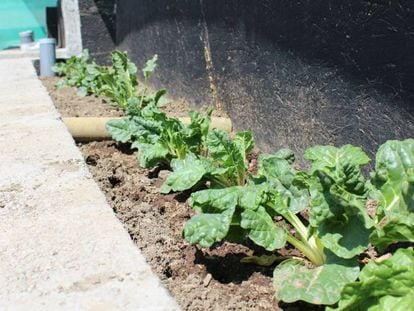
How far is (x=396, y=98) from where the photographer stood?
2355 mm

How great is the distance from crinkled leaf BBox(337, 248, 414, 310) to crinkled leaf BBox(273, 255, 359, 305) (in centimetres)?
10

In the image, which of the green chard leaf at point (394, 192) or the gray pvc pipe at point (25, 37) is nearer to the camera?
the green chard leaf at point (394, 192)

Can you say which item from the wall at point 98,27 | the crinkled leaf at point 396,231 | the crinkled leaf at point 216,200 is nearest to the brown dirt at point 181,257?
the crinkled leaf at point 216,200

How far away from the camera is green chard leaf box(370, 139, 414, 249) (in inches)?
71.1

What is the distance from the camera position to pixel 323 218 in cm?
181

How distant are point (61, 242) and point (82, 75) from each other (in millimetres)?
4309

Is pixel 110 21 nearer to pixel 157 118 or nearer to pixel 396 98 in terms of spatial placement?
pixel 157 118

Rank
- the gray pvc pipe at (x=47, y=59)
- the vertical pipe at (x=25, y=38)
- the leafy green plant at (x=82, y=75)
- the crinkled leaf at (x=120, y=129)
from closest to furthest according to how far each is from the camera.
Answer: the crinkled leaf at (x=120, y=129), the leafy green plant at (x=82, y=75), the gray pvc pipe at (x=47, y=59), the vertical pipe at (x=25, y=38)

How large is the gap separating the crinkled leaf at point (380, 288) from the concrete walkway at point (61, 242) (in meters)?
0.48

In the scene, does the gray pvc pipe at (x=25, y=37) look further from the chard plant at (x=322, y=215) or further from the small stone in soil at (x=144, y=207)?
the chard plant at (x=322, y=215)

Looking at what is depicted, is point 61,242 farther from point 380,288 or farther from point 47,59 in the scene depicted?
point 47,59

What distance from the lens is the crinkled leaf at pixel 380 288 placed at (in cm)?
158

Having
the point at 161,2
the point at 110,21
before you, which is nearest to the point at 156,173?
the point at 161,2

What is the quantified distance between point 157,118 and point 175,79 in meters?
1.92
